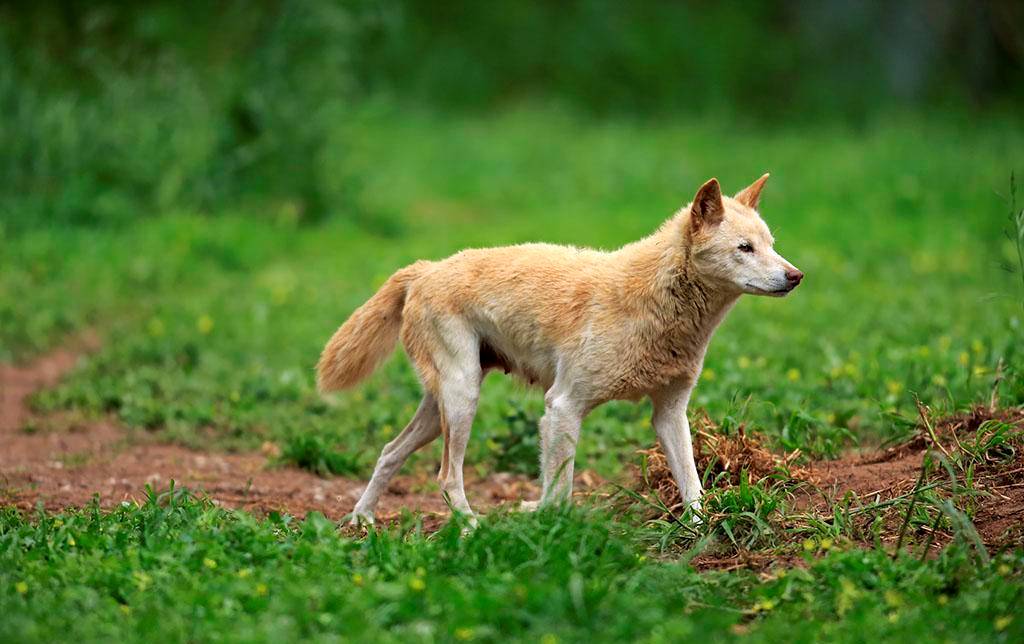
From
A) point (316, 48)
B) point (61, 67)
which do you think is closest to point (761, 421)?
point (316, 48)

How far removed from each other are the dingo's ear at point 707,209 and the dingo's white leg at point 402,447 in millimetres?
1570

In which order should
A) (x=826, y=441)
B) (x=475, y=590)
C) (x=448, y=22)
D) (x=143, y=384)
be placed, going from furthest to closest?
Answer: (x=448, y=22) < (x=143, y=384) < (x=826, y=441) < (x=475, y=590)

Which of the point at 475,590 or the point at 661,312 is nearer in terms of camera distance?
the point at 475,590

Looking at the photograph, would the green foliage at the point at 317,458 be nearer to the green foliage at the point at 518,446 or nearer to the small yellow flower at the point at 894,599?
the green foliage at the point at 518,446

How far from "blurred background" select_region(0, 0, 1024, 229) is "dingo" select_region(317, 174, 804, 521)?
7.21m

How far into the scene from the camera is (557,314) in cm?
578

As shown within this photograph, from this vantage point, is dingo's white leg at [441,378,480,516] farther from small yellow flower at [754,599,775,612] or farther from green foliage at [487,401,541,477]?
small yellow flower at [754,599,775,612]

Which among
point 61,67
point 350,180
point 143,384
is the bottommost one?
point 143,384

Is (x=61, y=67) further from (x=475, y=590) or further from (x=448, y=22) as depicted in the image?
(x=475, y=590)

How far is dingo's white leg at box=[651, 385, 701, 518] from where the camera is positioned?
5715mm

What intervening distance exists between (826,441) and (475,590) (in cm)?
273

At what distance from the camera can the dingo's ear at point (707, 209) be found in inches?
220

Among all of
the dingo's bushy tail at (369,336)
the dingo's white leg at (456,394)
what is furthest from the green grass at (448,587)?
the dingo's bushy tail at (369,336)


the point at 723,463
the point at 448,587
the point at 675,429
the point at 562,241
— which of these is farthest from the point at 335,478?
the point at 562,241
